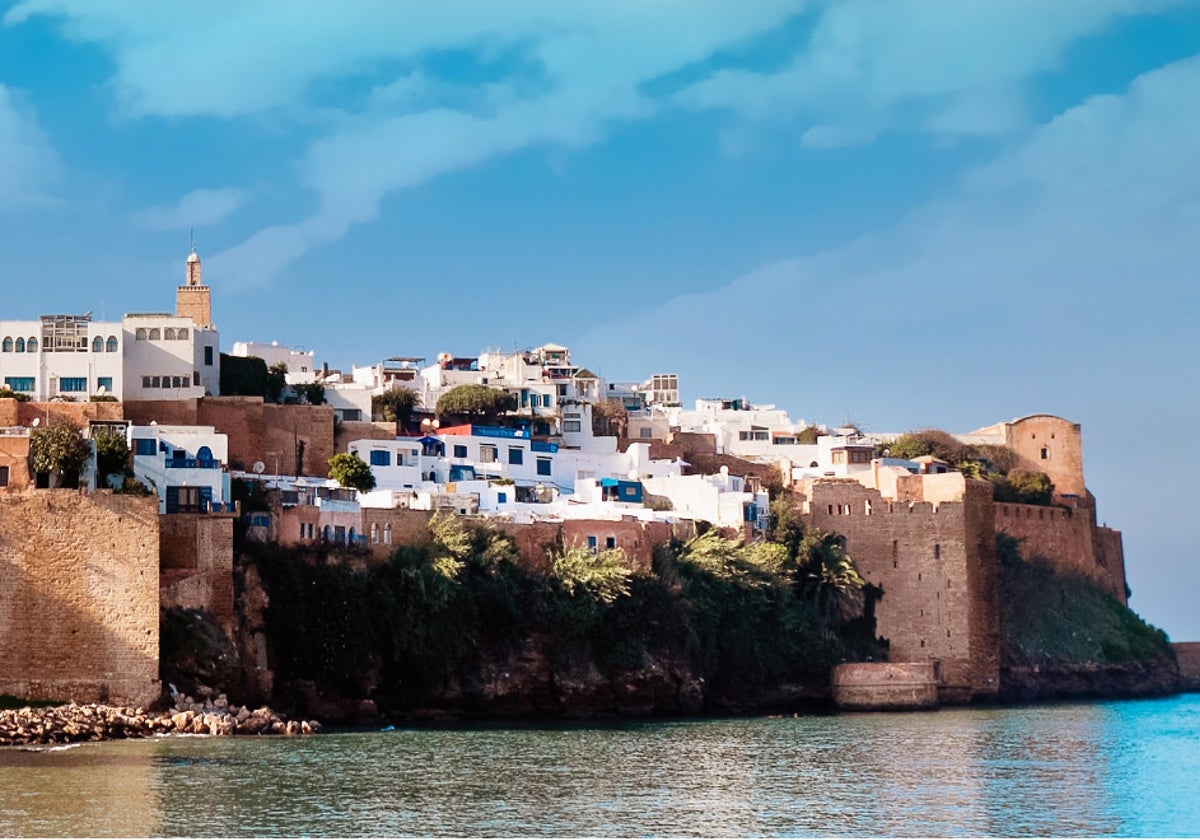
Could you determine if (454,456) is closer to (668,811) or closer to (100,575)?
(100,575)

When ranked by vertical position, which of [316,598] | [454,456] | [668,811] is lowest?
[668,811]

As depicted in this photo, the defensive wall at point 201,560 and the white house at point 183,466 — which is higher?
the white house at point 183,466

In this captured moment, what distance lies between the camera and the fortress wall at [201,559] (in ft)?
136

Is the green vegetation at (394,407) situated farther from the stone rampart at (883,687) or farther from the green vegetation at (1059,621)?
the green vegetation at (1059,621)

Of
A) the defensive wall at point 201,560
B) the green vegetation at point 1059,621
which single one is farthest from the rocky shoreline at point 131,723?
the green vegetation at point 1059,621

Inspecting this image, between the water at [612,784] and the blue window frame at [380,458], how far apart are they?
1108 centimetres

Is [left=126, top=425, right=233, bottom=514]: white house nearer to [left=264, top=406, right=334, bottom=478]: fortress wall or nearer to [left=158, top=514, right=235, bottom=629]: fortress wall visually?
[left=158, top=514, right=235, bottom=629]: fortress wall

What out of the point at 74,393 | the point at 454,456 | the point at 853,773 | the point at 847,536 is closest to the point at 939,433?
the point at 847,536

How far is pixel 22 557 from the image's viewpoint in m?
39.5

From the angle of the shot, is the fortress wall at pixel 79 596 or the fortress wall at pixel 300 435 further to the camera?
the fortress wall at pixel 300 435

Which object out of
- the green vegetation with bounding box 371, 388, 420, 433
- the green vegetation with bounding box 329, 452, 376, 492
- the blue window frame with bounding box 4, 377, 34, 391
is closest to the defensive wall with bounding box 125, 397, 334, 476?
the green vegetation with bounding box 329, 452, 376, 492

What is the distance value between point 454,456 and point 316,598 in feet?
40.2

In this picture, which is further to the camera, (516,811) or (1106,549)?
(1106,549)

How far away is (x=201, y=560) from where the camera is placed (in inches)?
1651
